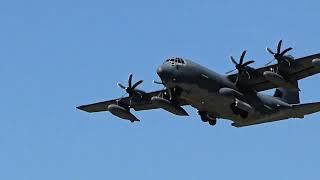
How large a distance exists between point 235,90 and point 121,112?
398 inches

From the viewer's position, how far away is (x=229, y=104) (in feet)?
227

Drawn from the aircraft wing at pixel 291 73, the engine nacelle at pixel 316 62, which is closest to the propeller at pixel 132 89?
the aircraft wing at pixel 291 73

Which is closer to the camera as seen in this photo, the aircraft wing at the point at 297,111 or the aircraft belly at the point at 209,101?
the aircraft belly at the point at 209,101

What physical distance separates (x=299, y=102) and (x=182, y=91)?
1324 cm

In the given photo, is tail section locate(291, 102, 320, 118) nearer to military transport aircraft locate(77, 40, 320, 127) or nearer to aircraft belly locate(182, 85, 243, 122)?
military transport aircraft locate(77, 40, 320, 127)

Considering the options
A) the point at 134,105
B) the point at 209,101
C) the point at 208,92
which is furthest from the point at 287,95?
the point at 134,105

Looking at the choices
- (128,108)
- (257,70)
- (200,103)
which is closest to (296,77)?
(257,70)

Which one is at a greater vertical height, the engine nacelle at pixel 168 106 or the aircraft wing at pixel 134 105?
the aircraft wing at pixel 134 105

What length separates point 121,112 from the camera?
240ft

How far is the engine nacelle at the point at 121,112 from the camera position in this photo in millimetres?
72750

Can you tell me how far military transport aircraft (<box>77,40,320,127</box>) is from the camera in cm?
6744

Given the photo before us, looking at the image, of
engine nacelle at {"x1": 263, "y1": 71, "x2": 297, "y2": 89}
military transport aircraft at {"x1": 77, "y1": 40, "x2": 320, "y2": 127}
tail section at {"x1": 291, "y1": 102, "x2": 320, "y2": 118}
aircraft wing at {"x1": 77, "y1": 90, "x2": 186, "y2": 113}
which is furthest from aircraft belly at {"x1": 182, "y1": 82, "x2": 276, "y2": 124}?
aircraft wing at {"x1": 77, "y1": 90, "x2": 186, "y2": 113}

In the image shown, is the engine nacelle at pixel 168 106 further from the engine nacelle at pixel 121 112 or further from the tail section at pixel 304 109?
the tail section at pixel 304 109

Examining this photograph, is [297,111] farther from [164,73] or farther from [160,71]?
[160,71]
